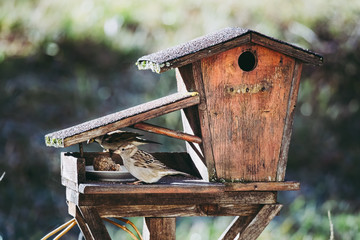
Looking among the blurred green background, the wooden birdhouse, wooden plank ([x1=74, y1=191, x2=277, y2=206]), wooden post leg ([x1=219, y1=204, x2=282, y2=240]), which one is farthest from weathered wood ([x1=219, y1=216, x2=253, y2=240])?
the blurred green background

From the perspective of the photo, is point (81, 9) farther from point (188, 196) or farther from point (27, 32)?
point (188, 196)

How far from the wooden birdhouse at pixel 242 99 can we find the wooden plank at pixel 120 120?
104 millimetres

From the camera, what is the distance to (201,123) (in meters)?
3.09

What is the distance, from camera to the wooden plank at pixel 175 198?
2986 mm

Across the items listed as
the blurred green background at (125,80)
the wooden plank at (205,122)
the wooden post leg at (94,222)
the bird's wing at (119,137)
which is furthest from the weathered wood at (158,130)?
the blurred green background at (125,80)

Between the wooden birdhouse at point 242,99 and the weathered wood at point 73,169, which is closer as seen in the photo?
Result: the weathered wood at point 73,169

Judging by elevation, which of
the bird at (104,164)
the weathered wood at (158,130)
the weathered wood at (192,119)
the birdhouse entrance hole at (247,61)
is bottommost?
the bird at (104,164)

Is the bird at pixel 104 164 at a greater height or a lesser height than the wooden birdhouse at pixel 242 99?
lesser

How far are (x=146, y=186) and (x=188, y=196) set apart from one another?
0.30 meters

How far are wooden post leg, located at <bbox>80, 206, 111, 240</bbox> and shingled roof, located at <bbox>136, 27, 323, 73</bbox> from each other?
2.40 feet

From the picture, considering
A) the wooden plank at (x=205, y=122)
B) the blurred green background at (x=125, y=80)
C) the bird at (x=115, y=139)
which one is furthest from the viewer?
the blurred green background at (x=125, y=80)

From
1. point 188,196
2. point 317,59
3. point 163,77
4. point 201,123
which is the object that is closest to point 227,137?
point 201,123

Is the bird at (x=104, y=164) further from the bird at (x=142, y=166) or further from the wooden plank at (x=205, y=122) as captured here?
the wooden plank at (x=205, y=122)

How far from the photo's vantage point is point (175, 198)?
10.1 feet
